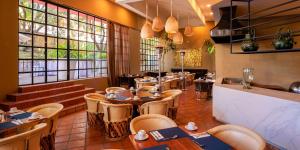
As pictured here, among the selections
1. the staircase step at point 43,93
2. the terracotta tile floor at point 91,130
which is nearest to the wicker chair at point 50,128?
the terracotta tile floor at point 91,130

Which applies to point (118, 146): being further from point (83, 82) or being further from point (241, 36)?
point (83, 82)

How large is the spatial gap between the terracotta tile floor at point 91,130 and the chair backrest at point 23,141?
1473 mm

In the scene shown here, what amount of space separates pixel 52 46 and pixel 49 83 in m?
1.16

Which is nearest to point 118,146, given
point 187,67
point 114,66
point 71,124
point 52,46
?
point 71,124

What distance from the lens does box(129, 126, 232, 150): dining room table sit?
5.43 feet

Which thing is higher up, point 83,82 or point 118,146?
point 83,82

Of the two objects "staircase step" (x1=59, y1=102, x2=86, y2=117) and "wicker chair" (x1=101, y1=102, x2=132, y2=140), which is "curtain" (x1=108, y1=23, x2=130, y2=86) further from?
"wicker chair" (x1=101, y1=102, x2=132, y2=140)

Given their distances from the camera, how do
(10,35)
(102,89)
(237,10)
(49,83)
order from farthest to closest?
(102,89), (49,83), (237,10), (10,35)

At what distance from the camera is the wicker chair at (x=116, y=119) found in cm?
360

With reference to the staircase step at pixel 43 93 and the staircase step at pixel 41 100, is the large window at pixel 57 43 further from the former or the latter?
the staircase step at pixel 41 100

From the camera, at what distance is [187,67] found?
13.7m

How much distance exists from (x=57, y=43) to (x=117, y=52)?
119 inches

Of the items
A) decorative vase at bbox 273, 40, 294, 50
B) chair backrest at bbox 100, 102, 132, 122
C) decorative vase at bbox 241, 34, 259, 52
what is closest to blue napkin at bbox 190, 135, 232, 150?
chair backrest at bbox 100, 102, 132, 122

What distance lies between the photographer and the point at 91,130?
4195mm
